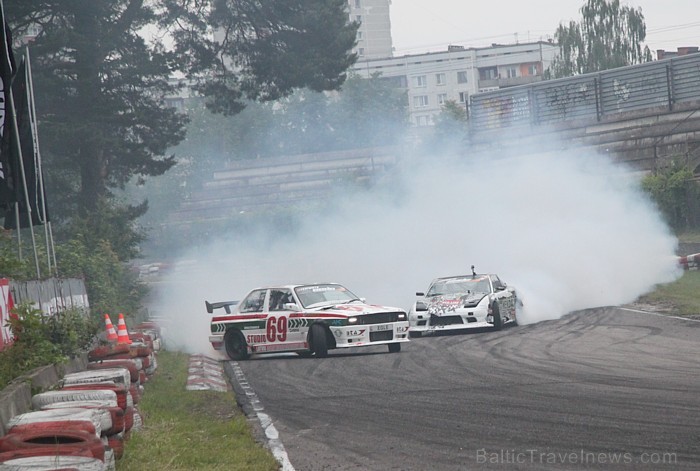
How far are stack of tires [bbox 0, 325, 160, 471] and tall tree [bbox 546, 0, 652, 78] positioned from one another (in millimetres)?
74159

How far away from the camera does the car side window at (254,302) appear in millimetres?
19719

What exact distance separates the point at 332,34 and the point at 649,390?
23.7 m

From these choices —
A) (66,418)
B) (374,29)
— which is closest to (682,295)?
(66,418)

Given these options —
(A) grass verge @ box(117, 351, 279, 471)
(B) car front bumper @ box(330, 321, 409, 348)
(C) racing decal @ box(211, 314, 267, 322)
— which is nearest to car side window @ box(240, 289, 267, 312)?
(C) racing decal @ box(211, 314, 267, 322)

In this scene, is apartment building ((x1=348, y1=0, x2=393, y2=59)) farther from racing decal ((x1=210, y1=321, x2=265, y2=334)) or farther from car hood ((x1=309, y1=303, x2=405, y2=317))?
car hood ((x1=309, y1=303, x2=405, y2=317))

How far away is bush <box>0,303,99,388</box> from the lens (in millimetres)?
11172

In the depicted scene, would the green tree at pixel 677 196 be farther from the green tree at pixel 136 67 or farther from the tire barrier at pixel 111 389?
the tire barrier at pixel 111 389

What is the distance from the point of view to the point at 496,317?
2156cm

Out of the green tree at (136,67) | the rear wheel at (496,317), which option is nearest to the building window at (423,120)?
the green tree at (136,67)

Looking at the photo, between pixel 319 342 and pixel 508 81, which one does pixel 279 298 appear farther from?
pixel 508 81

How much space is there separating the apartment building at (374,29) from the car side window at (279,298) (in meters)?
121

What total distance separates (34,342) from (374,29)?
132 metres

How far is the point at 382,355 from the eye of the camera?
58.6ft

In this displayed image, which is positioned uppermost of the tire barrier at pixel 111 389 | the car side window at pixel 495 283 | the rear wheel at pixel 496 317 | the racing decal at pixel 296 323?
the tire barrier at pixel 111 389
